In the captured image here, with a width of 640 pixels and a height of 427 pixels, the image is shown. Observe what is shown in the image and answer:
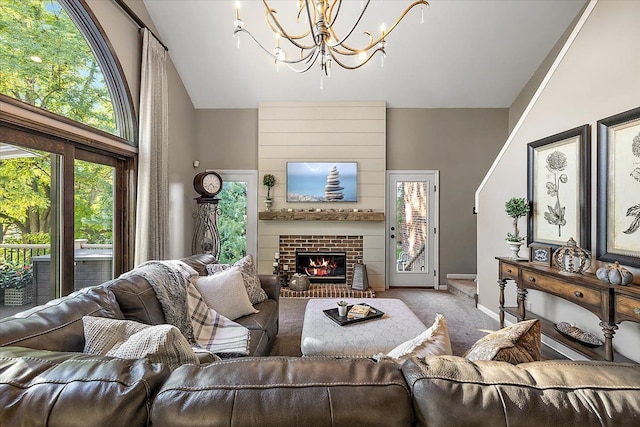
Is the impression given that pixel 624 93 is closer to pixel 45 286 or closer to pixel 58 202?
pixel 58 202

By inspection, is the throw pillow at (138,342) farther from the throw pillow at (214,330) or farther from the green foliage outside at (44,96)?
the green foliage outside at (44,96)

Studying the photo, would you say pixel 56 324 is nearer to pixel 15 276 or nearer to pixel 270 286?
pixel 15 276

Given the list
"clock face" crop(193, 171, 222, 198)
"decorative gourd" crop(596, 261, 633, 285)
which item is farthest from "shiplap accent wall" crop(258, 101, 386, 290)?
"decorative gourd" crop(596, 261, 633, 285)

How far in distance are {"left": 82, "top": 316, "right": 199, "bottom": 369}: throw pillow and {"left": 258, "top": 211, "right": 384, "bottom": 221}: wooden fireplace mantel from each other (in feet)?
11.4

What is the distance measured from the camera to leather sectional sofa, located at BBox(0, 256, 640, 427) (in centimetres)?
63

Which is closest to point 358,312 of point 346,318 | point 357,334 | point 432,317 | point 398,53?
point 346,318

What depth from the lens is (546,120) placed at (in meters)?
2.77

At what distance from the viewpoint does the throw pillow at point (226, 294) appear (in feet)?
6.91

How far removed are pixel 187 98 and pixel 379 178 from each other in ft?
11.1

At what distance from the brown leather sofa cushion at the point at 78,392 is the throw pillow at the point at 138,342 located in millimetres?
162

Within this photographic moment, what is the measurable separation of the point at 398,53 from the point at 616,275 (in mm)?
3494

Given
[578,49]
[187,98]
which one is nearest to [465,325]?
[578,49]

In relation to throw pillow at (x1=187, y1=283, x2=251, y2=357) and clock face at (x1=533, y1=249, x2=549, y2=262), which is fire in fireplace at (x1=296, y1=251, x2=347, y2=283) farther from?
throw pillow at (x1=187, y1=283, x2=251, y2=357)

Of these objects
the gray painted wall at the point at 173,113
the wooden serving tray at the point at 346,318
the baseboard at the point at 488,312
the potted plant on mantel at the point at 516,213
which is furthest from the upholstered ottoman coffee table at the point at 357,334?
the gray painted wall at the point at 173,113
